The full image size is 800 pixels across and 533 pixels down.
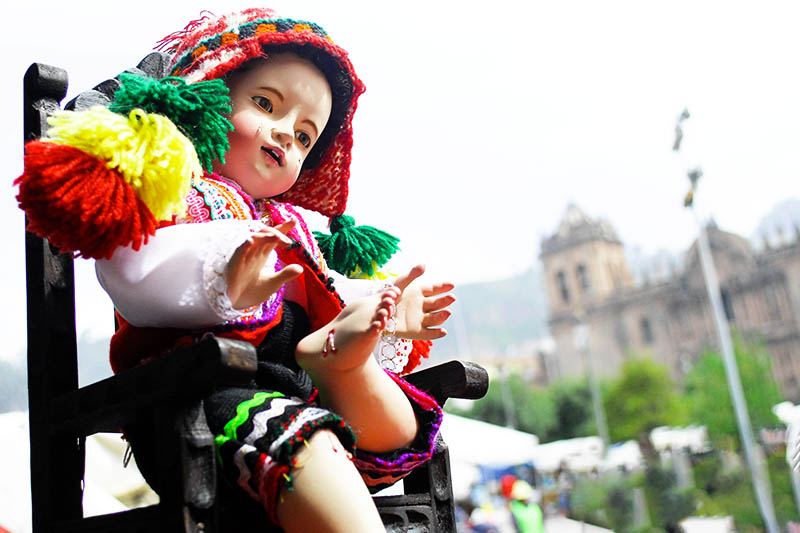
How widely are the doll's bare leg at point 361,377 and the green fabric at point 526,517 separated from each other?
633 centimetres

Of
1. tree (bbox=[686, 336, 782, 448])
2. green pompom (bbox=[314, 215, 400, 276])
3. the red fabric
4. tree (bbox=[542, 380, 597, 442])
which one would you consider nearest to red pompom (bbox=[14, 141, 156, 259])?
green pompom (bbox=[314, 215, 400, 276])

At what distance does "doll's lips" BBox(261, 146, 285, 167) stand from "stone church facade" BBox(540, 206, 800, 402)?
29.9m

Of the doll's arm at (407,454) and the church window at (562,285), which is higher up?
the church window at (562,285)

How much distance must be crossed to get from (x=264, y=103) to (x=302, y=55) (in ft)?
0.40

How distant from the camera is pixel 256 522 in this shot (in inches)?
41.1

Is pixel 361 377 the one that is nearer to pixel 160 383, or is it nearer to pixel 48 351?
pixel 160 383

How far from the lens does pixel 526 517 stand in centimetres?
707

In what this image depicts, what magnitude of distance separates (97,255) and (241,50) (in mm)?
500

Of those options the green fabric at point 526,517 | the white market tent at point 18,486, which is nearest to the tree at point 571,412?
the green fabric at point 526,517

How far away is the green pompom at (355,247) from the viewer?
1548 mm

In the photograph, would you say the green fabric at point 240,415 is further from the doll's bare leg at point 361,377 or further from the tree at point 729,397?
the tree at point 729,397

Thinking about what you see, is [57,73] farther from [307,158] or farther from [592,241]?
[592,241]

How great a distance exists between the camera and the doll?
0.97 metres

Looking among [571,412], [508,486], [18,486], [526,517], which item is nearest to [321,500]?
[18,486]
